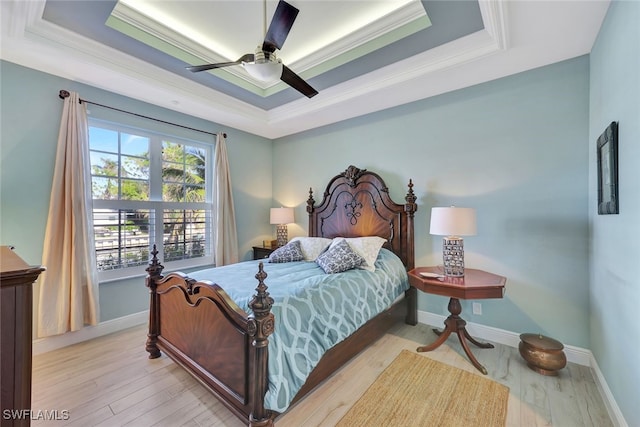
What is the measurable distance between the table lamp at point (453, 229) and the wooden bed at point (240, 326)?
0.70 metres

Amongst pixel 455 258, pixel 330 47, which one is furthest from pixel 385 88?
pixel 455 258

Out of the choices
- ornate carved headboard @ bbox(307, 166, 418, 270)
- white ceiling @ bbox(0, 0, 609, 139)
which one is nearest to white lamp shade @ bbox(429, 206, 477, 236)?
ornate carved headboard @ bbox(307, 166, 418, 270)

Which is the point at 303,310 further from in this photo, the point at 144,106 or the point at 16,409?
the point at 144,106

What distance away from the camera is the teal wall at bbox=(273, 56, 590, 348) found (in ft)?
7.72

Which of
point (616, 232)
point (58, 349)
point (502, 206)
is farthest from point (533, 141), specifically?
point (58, 349)

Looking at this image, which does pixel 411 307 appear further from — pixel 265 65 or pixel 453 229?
pixel 265 65

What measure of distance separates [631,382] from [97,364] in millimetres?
3859

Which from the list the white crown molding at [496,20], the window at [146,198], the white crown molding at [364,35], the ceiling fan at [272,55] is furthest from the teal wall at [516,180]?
the window at [146,198]

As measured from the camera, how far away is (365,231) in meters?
3.57

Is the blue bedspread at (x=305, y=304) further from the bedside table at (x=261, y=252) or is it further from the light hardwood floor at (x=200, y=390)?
the bedside table at (x=261, y=252)

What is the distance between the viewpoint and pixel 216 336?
1.79 meters

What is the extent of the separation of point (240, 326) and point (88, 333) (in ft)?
7.85

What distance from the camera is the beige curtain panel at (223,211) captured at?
385 centimetres

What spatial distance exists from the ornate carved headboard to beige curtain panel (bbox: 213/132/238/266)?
1.21 metres
